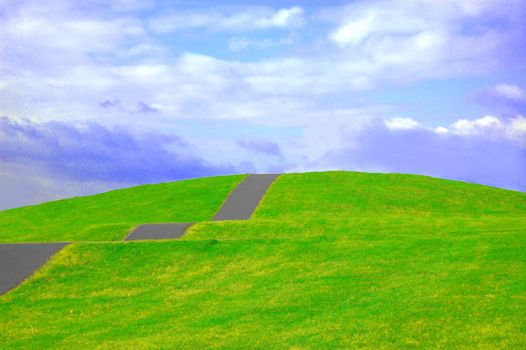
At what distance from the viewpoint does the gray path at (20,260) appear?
2784 centimetres

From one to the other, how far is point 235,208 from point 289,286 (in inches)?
915

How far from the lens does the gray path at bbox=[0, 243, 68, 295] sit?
27.8 m

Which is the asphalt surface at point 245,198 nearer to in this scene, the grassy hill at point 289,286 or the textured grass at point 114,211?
the textured grass at point 114,211

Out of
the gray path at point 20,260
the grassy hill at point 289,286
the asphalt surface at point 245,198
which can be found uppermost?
the asphalt surface at point 245,198

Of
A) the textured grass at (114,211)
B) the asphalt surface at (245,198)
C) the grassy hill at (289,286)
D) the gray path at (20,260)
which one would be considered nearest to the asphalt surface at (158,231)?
the textured grass at (114,211)

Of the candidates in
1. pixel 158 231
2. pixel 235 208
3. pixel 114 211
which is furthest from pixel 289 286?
pixel 114 211

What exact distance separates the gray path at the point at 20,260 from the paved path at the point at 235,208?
539 cm

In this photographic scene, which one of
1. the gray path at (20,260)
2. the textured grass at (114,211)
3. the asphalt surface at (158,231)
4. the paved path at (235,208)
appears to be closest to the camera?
the gray path at (20,260)

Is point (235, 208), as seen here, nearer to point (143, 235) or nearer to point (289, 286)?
point (143, 235)

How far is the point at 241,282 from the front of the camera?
25031mm

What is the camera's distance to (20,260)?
30.5 metres

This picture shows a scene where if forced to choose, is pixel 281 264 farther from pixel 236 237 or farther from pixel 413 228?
pixel 413 228

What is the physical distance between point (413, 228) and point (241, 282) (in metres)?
14.5

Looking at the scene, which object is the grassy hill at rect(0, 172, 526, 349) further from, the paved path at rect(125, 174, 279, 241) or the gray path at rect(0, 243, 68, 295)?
the paved path at rect(125, 174, 279, 241)
